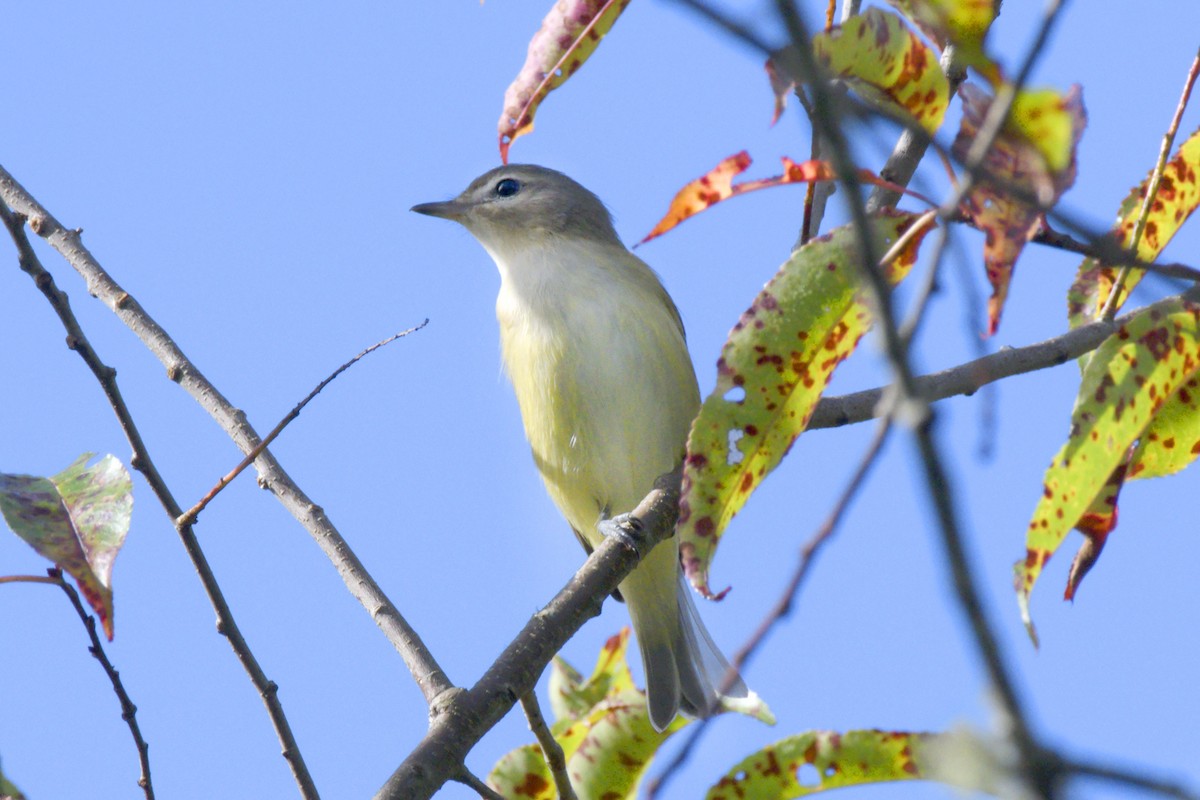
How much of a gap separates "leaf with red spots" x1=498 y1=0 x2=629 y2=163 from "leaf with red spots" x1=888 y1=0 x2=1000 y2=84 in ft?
1.72

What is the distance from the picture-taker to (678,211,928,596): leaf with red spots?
77.6 inches

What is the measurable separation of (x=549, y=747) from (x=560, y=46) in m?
1.40

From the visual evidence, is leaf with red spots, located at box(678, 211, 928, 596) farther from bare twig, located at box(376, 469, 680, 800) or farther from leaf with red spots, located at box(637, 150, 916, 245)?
bare twig, located at box(376, 469, 680, 800)

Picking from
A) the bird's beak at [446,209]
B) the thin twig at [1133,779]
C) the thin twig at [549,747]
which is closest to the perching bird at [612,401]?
the bird's beak at [446,209]

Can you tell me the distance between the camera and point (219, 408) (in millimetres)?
2975

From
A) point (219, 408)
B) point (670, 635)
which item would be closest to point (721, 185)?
point (219, 408)

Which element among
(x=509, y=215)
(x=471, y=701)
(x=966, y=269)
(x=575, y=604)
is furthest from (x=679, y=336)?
(x=966, y=269)

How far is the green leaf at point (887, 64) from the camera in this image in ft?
6.32

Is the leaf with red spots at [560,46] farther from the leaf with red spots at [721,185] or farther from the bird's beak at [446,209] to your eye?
the bird's beak at [446,209]

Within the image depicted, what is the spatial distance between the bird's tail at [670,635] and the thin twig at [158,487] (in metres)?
2.99

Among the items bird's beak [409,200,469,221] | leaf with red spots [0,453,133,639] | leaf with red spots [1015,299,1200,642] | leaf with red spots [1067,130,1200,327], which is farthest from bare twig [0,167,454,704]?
bird's beak [409,200,469,221]

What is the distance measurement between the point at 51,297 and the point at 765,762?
146 centimetres

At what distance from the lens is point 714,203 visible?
6.42 ft

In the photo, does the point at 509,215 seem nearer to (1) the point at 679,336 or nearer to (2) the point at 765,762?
(1) the point at 679,336
